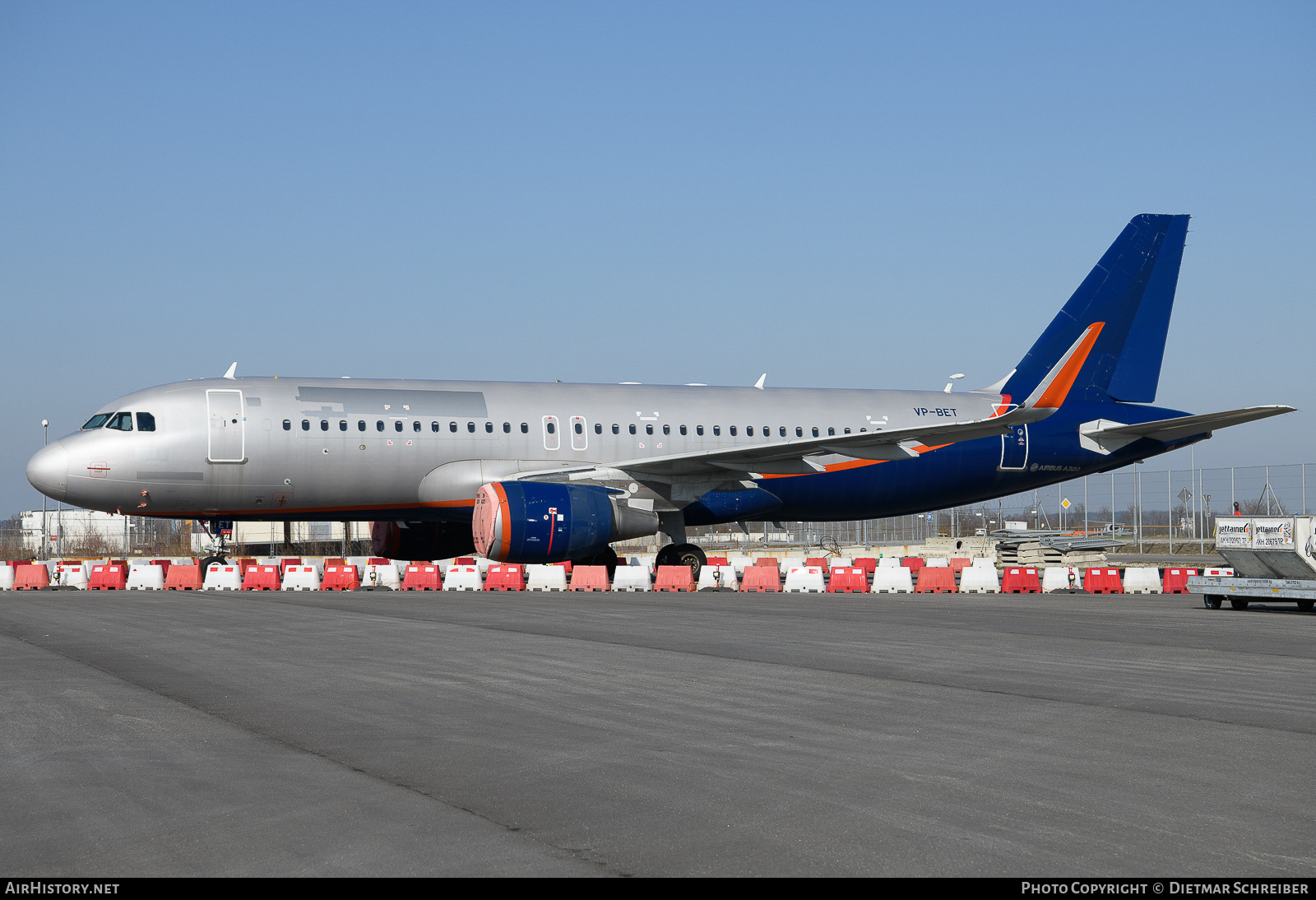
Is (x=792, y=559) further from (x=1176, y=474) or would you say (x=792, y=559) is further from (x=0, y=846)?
(x=0, y=846)

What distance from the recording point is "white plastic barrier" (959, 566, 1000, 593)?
2484 cm

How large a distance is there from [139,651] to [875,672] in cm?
689

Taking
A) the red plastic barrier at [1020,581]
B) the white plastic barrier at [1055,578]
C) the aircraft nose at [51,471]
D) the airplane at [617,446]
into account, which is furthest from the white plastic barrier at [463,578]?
the white plastic barrier at [1055,578]

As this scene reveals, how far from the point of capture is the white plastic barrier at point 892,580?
2486 cm

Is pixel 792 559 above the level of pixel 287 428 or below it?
below

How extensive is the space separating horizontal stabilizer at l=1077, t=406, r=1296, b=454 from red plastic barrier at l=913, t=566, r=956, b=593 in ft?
15.5

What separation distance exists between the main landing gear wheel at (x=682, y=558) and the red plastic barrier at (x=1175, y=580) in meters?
9.86

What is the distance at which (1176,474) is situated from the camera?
4738cm

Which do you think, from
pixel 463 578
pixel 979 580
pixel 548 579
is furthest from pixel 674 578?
pixel 979 580

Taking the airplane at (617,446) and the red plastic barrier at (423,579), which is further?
the red plastic barrier at (423,579)

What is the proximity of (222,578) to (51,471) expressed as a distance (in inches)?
147

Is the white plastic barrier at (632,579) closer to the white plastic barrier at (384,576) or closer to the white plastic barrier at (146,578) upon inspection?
the white plastic barrier at (384,576)
